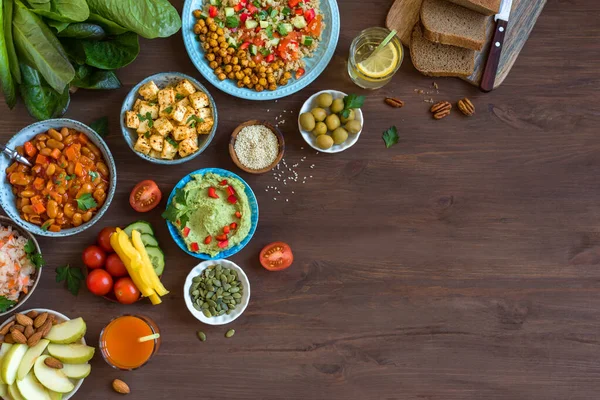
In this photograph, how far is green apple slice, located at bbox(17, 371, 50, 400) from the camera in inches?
75.9

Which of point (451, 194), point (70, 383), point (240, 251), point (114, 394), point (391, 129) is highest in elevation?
point (391, 129)

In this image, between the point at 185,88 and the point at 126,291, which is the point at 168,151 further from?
the point at 126,291

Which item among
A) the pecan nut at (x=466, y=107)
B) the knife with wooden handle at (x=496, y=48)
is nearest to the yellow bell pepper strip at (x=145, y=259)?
the pecan nut at (x=466, y=107)

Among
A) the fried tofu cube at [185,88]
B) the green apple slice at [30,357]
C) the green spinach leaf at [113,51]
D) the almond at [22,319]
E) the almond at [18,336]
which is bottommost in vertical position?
the green apple slice at [30,357]

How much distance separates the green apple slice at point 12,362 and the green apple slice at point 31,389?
0.12 ft

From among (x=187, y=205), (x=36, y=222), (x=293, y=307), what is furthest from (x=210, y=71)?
(x=293, y=307)

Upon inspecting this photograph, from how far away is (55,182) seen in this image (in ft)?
6.51

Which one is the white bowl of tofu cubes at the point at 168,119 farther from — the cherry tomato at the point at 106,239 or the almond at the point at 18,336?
the almond at the point at 18,336

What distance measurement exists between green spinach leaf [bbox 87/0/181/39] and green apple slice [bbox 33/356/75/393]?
1260 millimetres

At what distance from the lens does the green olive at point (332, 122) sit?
2.10 m

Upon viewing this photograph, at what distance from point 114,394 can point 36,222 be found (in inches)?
29.9

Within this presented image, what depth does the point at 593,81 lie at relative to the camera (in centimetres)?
224

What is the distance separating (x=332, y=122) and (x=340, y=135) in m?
0.06

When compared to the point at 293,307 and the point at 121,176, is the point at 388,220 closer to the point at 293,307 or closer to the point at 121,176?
the point at 293,307
